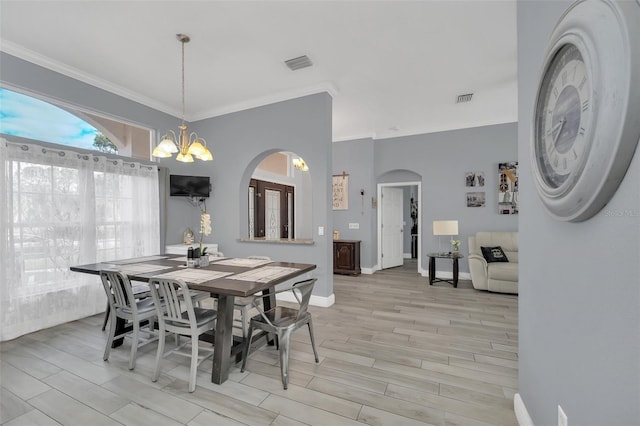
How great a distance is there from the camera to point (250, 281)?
7.30ft

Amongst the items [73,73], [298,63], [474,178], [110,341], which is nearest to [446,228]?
[474,178]

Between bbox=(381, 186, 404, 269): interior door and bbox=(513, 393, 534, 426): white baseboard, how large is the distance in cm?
487

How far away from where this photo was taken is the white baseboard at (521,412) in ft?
5.14

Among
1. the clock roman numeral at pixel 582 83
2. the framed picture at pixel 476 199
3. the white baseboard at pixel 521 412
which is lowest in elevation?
the white baseboard at pixel 521 412

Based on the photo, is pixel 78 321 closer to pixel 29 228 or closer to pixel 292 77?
pixel 29 228

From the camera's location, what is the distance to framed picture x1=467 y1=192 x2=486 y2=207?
18.0ft

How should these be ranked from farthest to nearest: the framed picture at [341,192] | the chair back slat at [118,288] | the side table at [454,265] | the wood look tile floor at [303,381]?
the framed picture at [341,192] < the side table at [454,265] < the chair back slat at [118,288] < the wood look tile floor at [303,381]

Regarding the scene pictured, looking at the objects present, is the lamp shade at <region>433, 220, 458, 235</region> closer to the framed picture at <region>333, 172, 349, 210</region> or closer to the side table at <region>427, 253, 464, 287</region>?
the side table at <region>427, 253, 464, 287</region>

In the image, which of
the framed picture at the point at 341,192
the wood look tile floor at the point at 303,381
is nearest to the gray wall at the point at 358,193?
the framed picture at the point at 341,192

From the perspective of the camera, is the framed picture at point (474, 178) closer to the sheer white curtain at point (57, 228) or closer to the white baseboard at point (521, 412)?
the white baseboard at point (521, 412)

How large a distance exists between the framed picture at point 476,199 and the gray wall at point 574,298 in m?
4.27

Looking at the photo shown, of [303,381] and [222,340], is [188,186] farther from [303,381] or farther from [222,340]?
[303,381]

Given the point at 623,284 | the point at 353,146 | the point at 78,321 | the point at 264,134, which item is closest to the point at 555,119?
the point at 623,284

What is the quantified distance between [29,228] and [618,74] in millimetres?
4698
